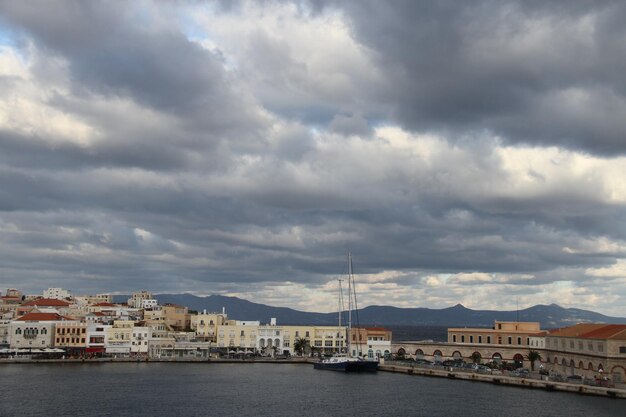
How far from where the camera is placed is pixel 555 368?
117 metres

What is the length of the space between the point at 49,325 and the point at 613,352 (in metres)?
112

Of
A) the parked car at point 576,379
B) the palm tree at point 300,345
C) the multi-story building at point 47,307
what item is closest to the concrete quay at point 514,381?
the parked car at point 576,379

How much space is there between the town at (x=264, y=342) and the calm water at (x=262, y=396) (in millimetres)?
15580

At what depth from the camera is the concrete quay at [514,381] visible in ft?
290

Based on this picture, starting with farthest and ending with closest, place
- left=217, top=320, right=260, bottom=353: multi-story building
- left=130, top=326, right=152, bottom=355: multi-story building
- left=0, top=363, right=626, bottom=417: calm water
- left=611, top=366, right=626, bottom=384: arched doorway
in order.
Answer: left=217, top=320, right=260, bottom=353: multi-story building → left=130, top=326, right=152, bottom=355: multi-story building → left=611, top=366, right=626, bottom=384: arched doorway → left=0, top=363, right=626, bottom=417: calm water

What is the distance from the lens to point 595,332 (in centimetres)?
10506

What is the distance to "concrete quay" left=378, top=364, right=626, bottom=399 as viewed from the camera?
88.4 m

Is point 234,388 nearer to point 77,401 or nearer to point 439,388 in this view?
point 77,401

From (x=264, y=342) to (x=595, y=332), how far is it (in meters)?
80.8

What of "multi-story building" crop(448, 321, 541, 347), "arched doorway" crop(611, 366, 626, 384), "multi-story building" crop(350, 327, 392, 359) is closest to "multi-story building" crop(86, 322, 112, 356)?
"multi-story building" crop(350, 327, 392, 359)

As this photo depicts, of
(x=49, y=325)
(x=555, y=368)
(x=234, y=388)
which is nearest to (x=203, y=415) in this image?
(x=234, y=388)

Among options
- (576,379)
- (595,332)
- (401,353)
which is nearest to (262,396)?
(576,379)

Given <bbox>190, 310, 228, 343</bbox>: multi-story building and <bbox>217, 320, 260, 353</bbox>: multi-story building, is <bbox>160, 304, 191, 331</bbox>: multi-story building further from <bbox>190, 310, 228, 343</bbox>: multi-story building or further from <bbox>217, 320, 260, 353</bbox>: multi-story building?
<bbox>217, 320, 260, 353</bbox>: multi-story building

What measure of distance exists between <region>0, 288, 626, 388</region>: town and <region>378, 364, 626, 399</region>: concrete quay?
8.62 feet
